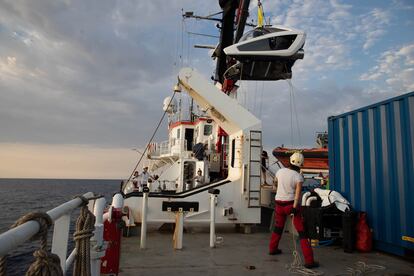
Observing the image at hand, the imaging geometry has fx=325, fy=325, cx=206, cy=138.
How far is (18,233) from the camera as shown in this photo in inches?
52.4

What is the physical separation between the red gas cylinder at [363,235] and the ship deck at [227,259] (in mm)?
153

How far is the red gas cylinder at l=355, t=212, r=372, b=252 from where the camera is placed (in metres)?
5.97

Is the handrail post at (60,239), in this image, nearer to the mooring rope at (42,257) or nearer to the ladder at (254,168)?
the mooring rope at (42,257)

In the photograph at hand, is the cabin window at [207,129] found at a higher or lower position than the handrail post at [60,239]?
higher

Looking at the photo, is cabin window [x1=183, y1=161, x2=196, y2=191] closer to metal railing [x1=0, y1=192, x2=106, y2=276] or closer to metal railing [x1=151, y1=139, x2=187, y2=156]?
metal railing [x1=151, y1=139, x2=187, y2=156]

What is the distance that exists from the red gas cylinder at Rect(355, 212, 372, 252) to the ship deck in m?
0.15

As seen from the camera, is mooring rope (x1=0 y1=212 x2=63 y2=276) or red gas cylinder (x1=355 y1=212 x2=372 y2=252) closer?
mooring rope (x1=0 y1=212 x2=63 y2=276)

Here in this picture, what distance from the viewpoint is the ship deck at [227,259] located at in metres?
4.70

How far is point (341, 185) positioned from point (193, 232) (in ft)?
11.8

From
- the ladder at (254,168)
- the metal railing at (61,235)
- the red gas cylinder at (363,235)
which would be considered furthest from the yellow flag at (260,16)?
the metal railing at (61,235)

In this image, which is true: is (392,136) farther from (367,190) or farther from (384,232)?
(384,232)

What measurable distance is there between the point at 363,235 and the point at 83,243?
535 centimetres

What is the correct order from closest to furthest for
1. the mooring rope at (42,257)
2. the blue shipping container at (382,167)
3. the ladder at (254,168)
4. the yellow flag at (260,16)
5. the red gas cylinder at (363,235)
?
the mooring rope at (42,257), the blue shipping container at (382,167), the red gas cylinder at (363,235), the ladder at (254,168), the yellow flag at (260,16)

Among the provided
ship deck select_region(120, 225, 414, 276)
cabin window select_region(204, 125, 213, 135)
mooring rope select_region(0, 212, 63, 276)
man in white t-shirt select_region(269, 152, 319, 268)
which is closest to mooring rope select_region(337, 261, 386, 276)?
ship deck select_region(120, 225, 414, 276)
